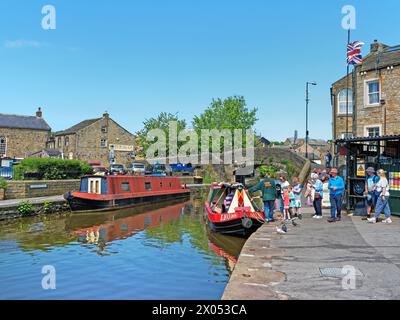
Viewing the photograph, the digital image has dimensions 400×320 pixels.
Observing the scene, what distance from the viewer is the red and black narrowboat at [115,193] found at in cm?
2084

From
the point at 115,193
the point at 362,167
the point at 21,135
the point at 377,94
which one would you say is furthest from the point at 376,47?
the point at 21,135

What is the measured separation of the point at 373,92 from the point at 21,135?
135 feet

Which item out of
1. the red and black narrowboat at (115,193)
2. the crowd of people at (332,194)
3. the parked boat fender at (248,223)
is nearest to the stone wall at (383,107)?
the crowd of people at (332,194)

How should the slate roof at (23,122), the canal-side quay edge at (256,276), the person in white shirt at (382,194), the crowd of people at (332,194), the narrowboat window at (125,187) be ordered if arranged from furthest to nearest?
the slate roof at (23,122) < the narrowboat window at (125,187) < the crowd of people at (332,194) < the person in white shirt at (382,194) < the canal-side quay edge at (256,276)

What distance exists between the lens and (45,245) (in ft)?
41.7

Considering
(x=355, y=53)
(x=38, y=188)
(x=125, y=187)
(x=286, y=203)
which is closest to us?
(x=286, y=203)

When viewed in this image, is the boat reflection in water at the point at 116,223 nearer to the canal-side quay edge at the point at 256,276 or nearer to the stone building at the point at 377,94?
the canal-side quay edge at the point at 256,276

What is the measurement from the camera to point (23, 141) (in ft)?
160

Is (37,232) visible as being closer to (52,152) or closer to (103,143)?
(52,152)

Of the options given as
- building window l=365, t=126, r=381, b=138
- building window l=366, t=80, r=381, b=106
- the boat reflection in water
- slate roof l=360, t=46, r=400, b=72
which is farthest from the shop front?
the boat reflection in water

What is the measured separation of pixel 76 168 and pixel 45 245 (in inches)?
600

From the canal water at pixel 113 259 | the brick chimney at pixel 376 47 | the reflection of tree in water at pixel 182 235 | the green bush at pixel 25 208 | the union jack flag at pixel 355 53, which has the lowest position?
the reflection of tree in water at pixel 182 235

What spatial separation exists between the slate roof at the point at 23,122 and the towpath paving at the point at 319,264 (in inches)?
1756
